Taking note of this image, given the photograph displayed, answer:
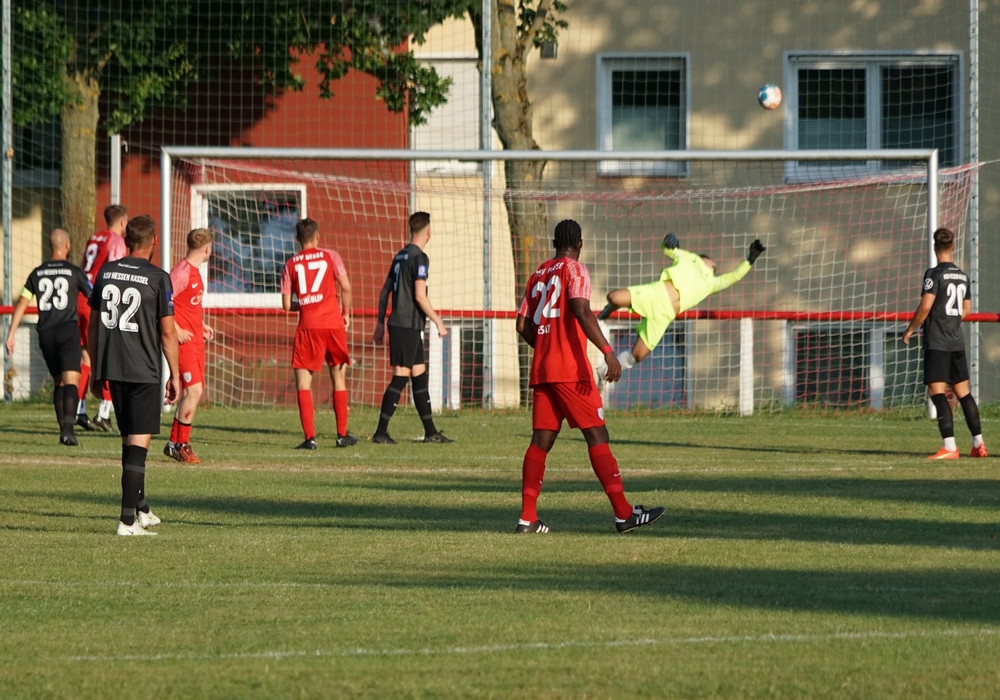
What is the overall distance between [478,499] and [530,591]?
377cm

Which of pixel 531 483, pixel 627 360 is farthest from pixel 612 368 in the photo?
pixel 627 360

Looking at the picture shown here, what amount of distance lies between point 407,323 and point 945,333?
502cm

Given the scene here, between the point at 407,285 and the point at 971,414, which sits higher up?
the point at 407,285

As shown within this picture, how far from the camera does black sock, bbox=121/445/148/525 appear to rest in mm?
8922

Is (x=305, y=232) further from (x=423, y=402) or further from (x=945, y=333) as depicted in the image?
(x=945, y=333)

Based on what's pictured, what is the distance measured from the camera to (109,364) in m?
8.91

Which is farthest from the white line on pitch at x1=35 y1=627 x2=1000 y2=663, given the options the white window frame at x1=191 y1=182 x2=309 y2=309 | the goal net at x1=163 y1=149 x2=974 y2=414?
the white window frame at x1=191 y1=182 x2=309 y2=309

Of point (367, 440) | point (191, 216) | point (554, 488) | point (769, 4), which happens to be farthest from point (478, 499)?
point (769, 4)

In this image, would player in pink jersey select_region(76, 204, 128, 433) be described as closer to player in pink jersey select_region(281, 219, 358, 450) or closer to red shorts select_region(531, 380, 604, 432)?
player in pink jersey select_region(281, 219, 358, 450)

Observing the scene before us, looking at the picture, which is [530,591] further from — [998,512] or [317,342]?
[317,342]

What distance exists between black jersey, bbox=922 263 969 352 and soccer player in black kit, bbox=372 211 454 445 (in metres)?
4.51

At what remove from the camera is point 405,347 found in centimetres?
1496

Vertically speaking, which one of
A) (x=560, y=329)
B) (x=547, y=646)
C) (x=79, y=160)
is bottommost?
(x=547, y=646)

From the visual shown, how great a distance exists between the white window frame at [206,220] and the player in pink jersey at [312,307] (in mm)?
5648
